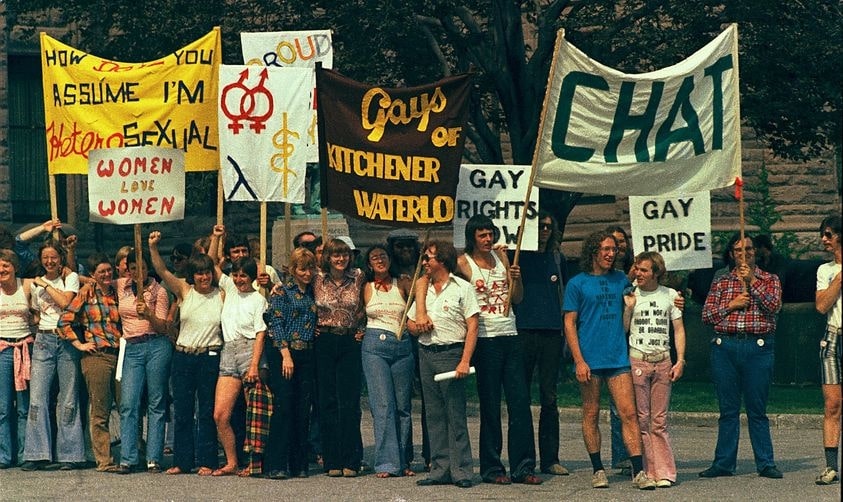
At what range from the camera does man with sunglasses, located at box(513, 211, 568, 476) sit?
45.6ft

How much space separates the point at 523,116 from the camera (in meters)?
22.7

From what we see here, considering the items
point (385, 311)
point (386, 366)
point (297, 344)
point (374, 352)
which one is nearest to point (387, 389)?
point (386, 366)

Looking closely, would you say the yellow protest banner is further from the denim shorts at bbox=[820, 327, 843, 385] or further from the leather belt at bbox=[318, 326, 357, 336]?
the denim shorts at bbox=[820, 327, 843, 385]

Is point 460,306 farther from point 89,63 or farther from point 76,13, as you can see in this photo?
point 76,13

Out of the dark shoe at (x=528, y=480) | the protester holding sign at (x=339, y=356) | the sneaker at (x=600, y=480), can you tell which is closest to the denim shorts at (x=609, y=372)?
the sneaker at (x=600, y=480)

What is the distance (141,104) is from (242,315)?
9.03 ft

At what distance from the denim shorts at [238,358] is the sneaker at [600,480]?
2.58m

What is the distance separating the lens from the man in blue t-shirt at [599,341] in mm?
13211

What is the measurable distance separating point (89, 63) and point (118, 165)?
1.56 m

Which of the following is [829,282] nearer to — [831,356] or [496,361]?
[831,356]

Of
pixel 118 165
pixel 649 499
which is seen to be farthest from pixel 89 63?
pixel 649 499

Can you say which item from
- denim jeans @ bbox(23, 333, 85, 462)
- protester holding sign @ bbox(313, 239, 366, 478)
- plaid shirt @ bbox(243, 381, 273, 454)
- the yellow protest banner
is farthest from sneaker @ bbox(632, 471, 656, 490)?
the yellow protest banner

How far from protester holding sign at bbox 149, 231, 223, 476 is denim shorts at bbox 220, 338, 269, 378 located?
135 millimetres

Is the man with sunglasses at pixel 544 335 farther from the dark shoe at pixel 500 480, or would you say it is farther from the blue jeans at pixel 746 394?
the blue jeans at pixel 746 394
